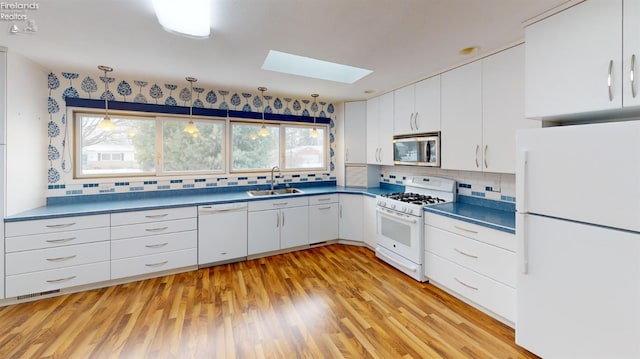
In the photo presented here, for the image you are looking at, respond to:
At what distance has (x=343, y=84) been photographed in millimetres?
3355

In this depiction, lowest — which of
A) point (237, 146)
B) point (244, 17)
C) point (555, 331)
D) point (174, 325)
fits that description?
point (174, 325)

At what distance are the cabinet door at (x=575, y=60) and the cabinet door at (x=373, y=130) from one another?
7.20ft

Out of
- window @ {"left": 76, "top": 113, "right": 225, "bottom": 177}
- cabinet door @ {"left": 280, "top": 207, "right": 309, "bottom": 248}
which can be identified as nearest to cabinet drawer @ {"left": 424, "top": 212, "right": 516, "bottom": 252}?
cabinet door @ {"left": 280, "top": 207, "right": 309, "bottom": 248}

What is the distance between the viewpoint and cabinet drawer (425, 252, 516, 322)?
2.04 metres

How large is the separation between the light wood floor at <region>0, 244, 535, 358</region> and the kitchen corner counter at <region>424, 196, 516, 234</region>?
2.64ft

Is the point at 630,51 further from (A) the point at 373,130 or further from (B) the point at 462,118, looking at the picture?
(A) the point at 373,130

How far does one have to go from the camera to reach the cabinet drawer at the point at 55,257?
234 cm

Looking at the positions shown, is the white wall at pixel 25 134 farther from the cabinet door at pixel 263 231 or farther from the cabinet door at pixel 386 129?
the cabinet door at pixel 386 129

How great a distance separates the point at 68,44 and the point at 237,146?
2.05m

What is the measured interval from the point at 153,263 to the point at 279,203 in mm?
1589

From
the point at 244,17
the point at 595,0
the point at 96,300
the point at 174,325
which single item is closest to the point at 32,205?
the point at 96,300

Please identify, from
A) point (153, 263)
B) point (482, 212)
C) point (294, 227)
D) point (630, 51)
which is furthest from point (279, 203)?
point (630, 51)

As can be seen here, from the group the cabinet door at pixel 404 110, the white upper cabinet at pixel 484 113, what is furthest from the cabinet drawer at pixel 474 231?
the cabinet door at pixel 404 110

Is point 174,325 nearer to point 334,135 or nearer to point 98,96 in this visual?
point 98,96
